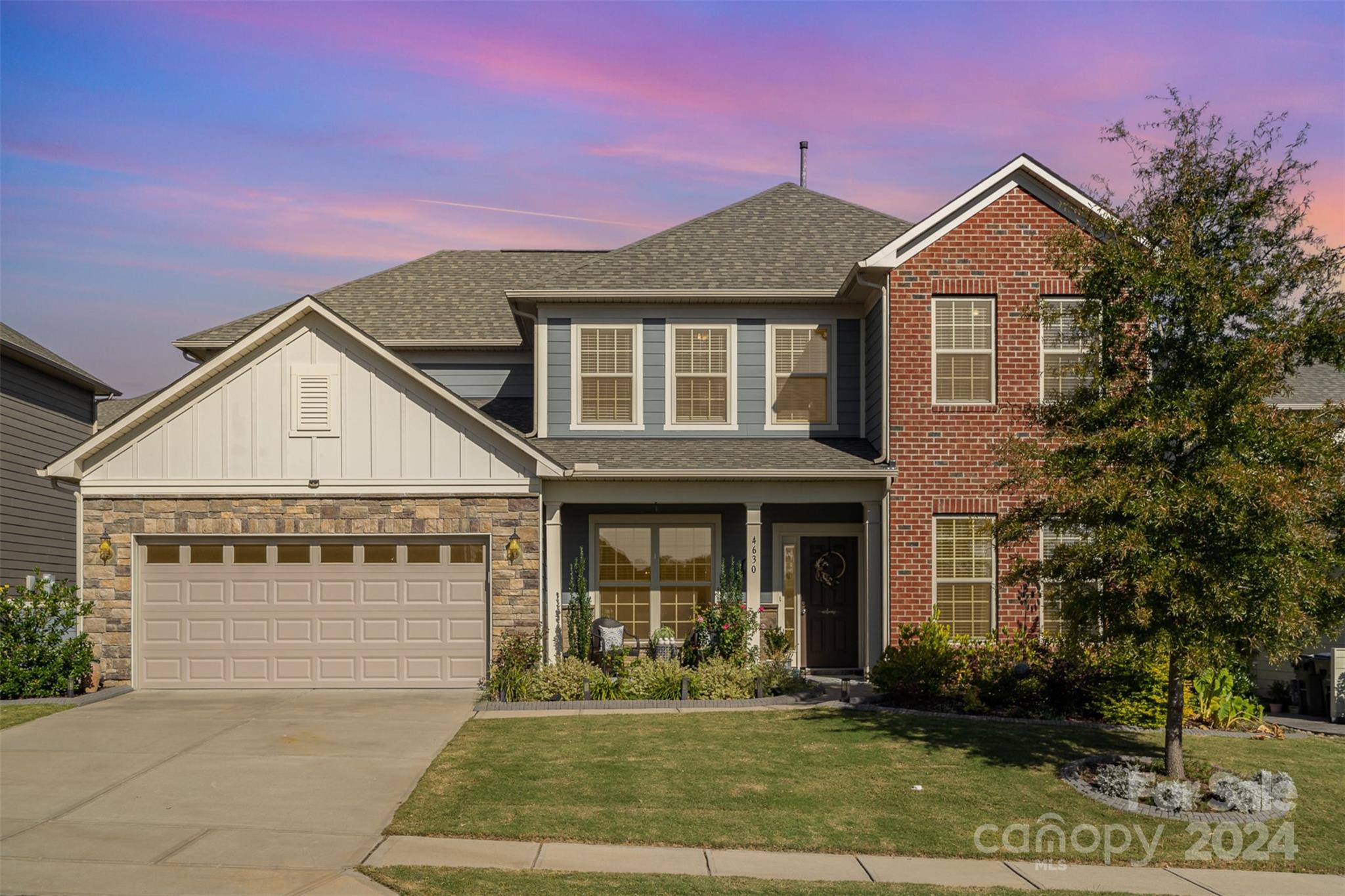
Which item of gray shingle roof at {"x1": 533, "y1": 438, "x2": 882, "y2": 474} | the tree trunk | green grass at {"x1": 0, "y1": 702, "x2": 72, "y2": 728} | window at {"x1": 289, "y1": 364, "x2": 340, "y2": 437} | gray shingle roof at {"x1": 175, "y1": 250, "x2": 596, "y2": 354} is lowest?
green grass at {"x1": 0, "y1": 702, "x2": 72, "y2": 728}

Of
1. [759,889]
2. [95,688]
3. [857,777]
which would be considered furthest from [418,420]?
[759,889]

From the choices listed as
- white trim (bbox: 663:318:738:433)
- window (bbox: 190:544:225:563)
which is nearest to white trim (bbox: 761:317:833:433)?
white trim (bbox: 663:318:738:433)

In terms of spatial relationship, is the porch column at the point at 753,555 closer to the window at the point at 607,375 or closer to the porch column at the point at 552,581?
the window at the point at 607,375

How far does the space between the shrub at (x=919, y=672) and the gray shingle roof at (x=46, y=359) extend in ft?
54.8

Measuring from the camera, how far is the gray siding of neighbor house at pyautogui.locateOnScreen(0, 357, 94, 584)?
20234mm

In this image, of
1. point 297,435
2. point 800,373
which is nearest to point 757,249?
point 800,373

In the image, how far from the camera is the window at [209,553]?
612 inches

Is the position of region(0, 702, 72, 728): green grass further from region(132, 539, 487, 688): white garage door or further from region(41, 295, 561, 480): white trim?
region(41, 295, 561, 480): white trim

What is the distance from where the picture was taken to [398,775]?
10539mm

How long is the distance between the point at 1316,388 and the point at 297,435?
17.9 meters

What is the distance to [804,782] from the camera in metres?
10.3

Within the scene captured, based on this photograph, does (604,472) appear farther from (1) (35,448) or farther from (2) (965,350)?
(1) (35,448)

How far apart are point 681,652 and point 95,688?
831 centimetres

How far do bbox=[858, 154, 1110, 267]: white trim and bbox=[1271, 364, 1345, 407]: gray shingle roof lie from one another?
561cm
